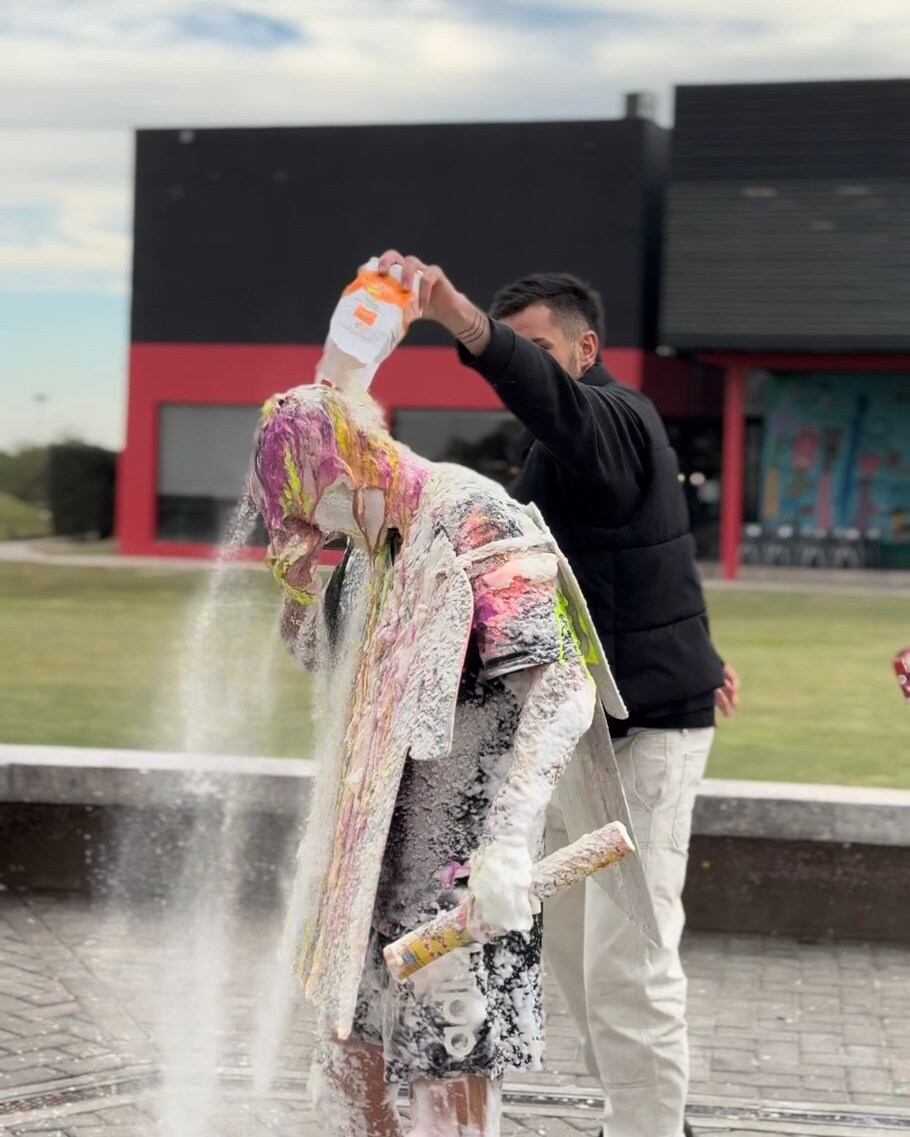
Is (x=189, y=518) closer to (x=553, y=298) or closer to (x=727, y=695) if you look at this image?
(x=727, y=695)

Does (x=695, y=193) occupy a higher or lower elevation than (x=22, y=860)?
higher

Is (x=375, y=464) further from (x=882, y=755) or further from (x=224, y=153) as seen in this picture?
(x=224, y=153)

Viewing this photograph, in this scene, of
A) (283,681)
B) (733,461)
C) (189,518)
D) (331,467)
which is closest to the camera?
(331,467)

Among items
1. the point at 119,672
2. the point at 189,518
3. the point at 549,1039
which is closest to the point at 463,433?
the point at 189,518

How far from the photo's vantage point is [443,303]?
3264 mm

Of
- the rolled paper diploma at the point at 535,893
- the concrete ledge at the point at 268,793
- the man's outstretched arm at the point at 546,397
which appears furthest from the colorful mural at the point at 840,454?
the rolled paper diploma at the point at 535,893

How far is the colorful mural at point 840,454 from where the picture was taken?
32531mm

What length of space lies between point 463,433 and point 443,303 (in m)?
28.9

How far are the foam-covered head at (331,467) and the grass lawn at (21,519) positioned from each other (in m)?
32.3

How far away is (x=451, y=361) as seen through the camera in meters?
31.4

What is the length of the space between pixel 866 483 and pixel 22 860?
27419 mm

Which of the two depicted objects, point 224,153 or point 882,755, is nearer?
point 882,755

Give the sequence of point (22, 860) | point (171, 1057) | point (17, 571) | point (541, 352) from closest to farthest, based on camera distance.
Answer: point (541, 352), point (171, 1057), point (22, 860), point (17, 571)

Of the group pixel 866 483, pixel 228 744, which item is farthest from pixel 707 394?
pixel 228 744
